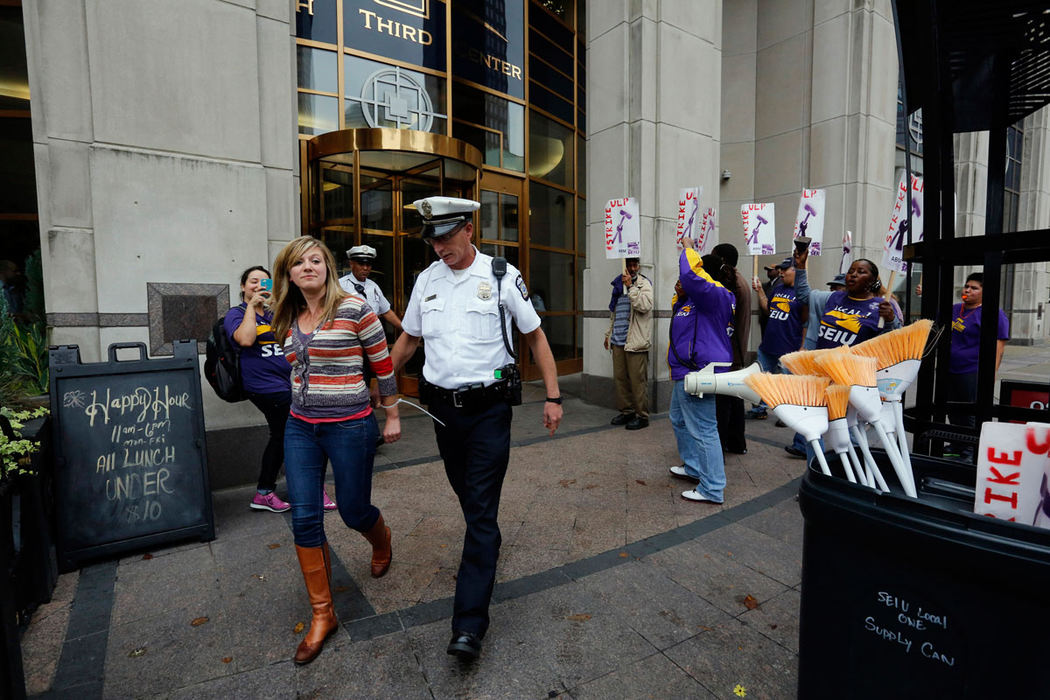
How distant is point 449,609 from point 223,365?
2.19 metres

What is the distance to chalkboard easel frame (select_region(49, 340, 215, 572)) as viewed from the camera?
129 inches

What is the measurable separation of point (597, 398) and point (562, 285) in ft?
11.9

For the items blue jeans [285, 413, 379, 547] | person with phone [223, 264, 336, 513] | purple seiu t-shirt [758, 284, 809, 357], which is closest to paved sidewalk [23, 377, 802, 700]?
blue jeans [285, 413, 379, 547]

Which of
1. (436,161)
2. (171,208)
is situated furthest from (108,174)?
(436,161)

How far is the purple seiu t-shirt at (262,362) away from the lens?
3.85 m

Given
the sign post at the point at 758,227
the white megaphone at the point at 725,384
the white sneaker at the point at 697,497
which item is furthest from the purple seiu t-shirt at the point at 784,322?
the white megaphone at the point at 725,384

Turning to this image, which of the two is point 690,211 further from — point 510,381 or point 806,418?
point 806,418

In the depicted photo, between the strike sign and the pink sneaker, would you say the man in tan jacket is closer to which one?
the strike sign

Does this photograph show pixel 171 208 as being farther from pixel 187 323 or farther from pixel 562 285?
pixel 562 285

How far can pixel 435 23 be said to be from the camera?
28.4ft

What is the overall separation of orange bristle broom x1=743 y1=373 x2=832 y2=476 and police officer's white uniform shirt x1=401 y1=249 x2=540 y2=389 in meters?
1.41

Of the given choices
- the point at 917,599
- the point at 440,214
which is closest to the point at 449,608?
the point at 440,214

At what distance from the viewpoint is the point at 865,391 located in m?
1.40

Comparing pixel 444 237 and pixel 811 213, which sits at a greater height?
pixel 811 213
